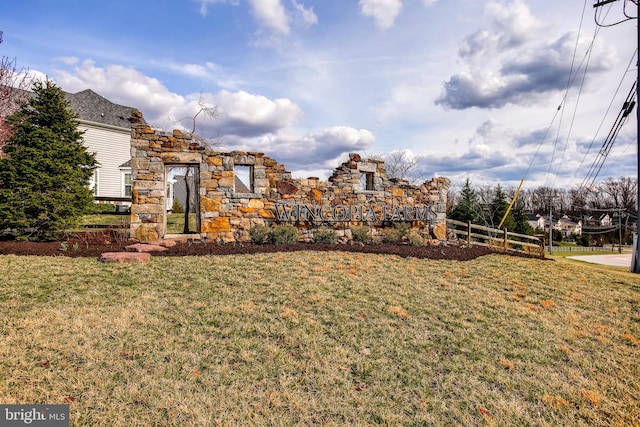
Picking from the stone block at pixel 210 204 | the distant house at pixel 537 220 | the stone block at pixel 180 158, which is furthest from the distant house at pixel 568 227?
the stone block at pixel 180 158

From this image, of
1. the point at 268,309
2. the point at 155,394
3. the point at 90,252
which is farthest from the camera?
the point at 90,252

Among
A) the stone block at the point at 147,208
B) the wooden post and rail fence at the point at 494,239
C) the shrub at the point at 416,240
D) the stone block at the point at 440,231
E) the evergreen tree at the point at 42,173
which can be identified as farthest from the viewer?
the wooden post and rail fence at the point at 494,239

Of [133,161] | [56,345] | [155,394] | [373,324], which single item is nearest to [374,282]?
[373,324]

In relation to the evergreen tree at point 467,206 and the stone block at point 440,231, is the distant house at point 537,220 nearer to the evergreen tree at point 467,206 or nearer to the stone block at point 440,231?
the evergreen tree at point 467,206

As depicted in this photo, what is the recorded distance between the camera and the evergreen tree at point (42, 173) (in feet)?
33.3

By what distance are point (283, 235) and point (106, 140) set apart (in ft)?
68.9

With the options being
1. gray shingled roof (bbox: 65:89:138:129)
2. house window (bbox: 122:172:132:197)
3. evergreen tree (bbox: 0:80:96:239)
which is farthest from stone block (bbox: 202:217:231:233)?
gray shingled roof (bbox: 65:89:138:129)

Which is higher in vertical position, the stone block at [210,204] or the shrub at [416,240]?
the stone block at [210,204]

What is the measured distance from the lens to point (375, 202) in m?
13.2

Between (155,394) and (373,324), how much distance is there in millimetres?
→ 2932

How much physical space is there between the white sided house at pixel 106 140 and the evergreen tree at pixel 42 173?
46.1 feet

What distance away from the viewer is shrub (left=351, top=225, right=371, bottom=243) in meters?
11.9

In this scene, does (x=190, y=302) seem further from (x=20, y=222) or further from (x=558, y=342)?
(x=20, y=222)

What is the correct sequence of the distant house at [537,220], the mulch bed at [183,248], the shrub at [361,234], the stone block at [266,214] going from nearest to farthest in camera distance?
the mulch bed at [183,248], the stone block at [266,214], the shrub at [361,234], the distant house at [537,220]
